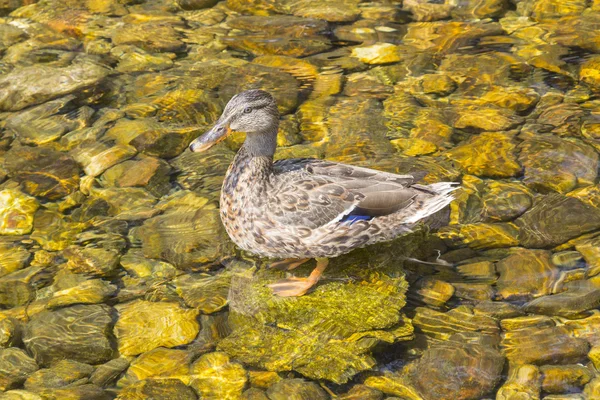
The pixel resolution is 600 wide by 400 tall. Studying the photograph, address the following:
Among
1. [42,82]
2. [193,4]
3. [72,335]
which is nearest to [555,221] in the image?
[72,335]

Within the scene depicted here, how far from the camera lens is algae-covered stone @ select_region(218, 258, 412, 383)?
5547 mm

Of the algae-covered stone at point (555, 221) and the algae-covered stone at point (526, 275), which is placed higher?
the algae-covered stone at point (555, 221)

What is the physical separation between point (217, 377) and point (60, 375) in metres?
1.11

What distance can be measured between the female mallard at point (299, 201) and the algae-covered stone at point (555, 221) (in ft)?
2.60

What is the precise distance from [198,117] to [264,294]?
9.43 ft

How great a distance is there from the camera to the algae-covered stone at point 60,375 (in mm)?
5383

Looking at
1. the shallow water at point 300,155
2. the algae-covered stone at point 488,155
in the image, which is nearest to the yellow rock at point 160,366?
the shallow water at point 300,155

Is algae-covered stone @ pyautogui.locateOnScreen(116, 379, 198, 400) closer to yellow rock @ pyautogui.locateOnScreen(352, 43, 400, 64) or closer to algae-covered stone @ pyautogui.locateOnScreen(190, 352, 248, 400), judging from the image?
algae-covered stone @ pyautogui.locateOnScreen(190, 352, 248, 400)

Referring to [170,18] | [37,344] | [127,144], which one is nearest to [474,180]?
[127,144]

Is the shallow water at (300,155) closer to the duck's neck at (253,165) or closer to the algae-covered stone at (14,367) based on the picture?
the algae-covered stone at (14,367)

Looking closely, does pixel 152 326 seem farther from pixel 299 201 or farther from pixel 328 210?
pixel 328 210

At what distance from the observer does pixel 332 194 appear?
624 centimetres

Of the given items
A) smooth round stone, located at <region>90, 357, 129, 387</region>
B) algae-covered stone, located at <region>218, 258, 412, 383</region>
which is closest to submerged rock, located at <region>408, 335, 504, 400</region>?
algae-covered stone, located at <region>218, 258, 412, 383</region>

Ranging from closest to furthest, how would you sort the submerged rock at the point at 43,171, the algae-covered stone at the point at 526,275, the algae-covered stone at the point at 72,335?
the algae-covered stone at the point at 72,335, the algae-covered stone at the point at 526,275, the submerged rock at the point at 43,171
